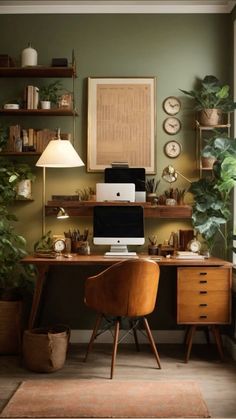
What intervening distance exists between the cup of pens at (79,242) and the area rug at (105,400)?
3.72ft

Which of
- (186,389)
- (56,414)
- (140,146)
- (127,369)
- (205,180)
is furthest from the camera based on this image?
(140,146)

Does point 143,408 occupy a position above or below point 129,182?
below

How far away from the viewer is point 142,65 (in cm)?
435

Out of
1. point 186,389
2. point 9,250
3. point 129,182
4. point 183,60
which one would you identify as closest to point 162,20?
point 183,60

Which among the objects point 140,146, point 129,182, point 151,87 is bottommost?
point 129,182

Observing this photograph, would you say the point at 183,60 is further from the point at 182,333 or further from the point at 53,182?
the point at 182,333

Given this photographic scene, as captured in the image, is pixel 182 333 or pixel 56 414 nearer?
pixel 56 414

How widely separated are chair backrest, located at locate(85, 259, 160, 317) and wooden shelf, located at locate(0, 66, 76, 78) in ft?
6.02

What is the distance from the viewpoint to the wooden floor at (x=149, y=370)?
3076 millimetres

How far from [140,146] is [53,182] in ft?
2.79

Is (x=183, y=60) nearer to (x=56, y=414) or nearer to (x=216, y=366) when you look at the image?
(x=216, y=366)

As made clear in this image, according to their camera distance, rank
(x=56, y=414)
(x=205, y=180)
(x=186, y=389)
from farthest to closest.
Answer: (x=205, y=180) → (x=186, y=389) → (x=56, y=414)

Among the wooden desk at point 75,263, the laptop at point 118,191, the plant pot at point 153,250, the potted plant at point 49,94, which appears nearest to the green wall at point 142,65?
the potted plant at point 49,94

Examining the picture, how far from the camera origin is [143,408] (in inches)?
111
